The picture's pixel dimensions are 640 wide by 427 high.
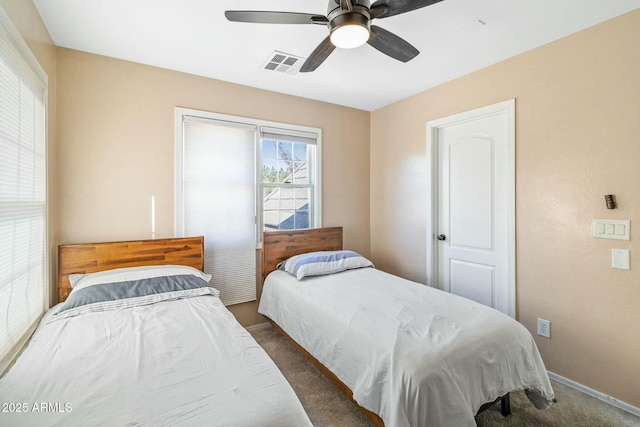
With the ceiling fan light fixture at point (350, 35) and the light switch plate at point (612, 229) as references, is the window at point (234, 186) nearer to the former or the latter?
the ceiling fan light fixture at point (350, 35)

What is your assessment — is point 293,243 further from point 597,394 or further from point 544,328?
point 597,394

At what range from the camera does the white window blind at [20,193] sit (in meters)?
1.42

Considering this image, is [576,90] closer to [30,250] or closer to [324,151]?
[324,151]

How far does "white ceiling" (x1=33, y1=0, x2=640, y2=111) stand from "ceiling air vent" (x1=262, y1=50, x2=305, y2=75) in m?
0.05

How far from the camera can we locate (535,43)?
7.39 feet

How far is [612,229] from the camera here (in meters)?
1.97

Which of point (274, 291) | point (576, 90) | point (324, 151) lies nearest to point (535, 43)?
point (576, 90)

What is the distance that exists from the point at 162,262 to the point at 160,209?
1.57 ft

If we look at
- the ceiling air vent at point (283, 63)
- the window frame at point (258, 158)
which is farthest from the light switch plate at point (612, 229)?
the ceiling air vent at point (283, 63)

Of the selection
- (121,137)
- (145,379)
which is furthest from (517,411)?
(121,137)

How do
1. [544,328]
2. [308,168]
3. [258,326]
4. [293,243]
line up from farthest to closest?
[308,168], [293,243], [258,326], [544,328]

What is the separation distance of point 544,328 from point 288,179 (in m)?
2.75

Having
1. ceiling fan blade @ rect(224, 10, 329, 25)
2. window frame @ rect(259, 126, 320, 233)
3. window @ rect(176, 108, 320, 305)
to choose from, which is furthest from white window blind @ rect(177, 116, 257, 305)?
ceiling fan blade @ rect(224, 10, 329, 25)

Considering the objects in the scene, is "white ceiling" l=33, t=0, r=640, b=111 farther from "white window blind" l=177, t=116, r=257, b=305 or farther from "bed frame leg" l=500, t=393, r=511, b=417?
"bed frame leg" l=500, t=393, r=511, b=417
